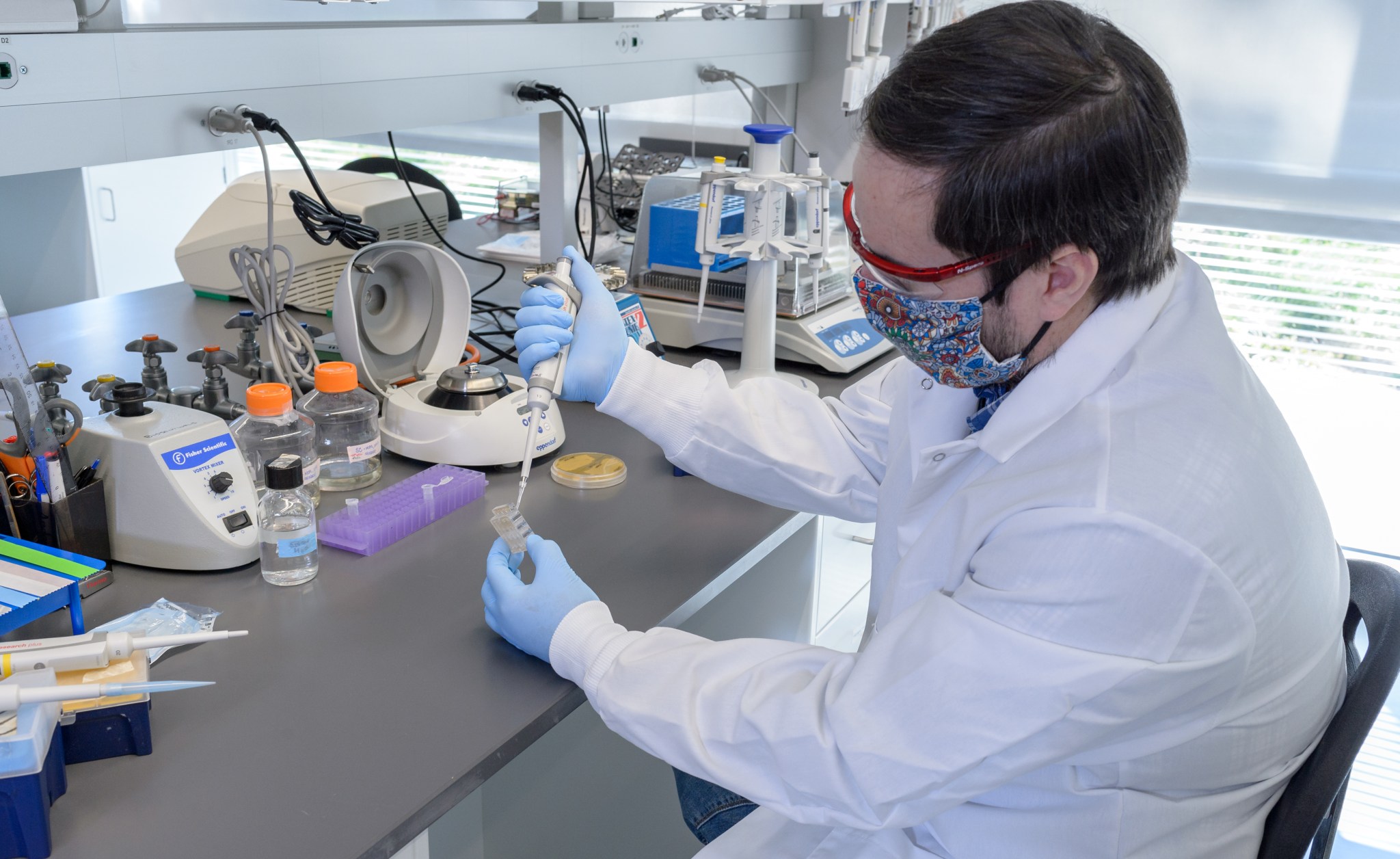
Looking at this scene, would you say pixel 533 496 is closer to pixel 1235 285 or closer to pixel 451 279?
pixel 451 279

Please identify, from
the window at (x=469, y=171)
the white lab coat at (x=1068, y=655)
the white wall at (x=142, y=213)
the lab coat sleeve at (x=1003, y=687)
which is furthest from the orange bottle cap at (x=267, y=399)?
the white wall at (x=142, y=213)

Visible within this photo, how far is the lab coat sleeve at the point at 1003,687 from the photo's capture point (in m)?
0.83

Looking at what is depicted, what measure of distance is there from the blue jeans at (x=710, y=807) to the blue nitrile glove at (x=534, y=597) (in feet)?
1.14

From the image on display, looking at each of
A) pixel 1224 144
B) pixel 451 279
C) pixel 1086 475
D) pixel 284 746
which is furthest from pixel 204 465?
pixel 1224 144

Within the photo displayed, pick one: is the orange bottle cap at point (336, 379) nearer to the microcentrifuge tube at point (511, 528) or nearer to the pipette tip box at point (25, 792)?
the microcentrifuge tube at point (511, 528)

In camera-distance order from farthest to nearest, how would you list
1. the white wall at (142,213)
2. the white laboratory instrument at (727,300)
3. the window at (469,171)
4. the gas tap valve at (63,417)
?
the white wall at (142,213) < the window at (469,171) < the white laboratory instrument at (727,300) < the gas tap valve at (63,417)

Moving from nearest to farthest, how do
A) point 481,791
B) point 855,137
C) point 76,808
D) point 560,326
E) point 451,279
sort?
point 76,808, point 855,137, point 481,791, point 560,326, point 451,279

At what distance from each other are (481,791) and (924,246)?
0.74m

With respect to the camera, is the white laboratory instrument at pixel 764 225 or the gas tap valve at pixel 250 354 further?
the white laboratory instrument at pixel 764 225

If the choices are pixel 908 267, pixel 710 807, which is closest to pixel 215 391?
pixel 710 807

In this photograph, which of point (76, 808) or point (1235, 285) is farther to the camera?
point (1235, 285)

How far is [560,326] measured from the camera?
135 centimetres

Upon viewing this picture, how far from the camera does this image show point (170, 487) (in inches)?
45.7

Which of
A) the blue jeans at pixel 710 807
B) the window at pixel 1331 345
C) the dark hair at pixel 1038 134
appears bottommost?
the blue jeans at pixel 710 807
